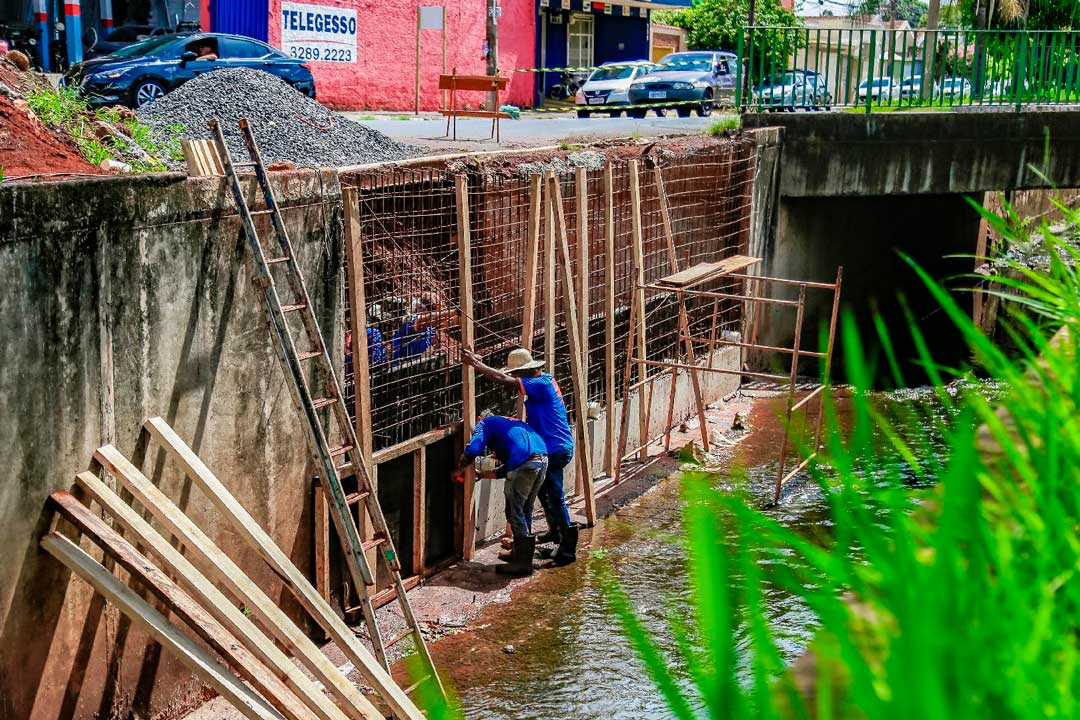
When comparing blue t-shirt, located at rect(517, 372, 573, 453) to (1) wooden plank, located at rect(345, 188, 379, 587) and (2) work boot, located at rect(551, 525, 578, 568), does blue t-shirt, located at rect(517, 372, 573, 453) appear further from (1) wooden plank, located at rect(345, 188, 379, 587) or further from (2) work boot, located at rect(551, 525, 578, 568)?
(1) wooden plank, located at rect(345, 188, 379, 587)

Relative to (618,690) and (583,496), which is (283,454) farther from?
(583,496)

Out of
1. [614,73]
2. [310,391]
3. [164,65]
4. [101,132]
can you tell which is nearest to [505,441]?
[310,391]

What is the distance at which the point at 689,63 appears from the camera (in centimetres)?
3023

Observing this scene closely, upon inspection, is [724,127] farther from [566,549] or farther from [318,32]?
[318,32]

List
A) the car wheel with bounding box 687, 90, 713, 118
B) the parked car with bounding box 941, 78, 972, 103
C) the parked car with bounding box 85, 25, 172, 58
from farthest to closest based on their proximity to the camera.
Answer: the car wheel with bounding box 687, 90, 713, 118 < the parked car with bounding box 85, 25, 172, 58 < the parked car with bounding box 941, 78, 972, 103

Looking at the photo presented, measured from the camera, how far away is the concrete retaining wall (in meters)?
6.66

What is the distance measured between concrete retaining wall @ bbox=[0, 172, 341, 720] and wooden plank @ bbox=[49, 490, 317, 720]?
0.61 ft

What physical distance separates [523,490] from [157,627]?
4.05 m

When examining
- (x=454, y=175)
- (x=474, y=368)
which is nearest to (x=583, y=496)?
(x=474, y=368)

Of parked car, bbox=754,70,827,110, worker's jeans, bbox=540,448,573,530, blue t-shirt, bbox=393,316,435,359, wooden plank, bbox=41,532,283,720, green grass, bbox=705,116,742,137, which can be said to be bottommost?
worker's jeans, bbox=540,448,573,530

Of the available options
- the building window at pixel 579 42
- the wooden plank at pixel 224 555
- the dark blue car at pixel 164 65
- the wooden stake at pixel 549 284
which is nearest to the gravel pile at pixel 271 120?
the wooden stake at pixel 549 284

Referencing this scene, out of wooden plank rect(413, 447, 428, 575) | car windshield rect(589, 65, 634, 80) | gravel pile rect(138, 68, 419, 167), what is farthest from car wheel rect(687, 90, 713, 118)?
wooden plank rect(413, 447, 428, 575)

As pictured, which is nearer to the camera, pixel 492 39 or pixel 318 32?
pixel 318 32

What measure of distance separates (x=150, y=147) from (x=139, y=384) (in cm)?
377
